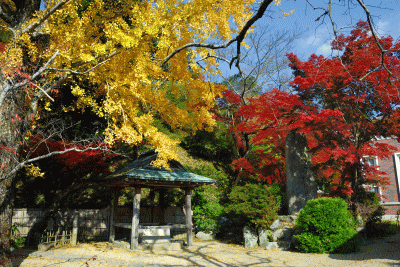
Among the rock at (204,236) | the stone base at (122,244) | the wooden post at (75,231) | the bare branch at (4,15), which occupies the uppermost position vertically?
the bare branch at (4,15)

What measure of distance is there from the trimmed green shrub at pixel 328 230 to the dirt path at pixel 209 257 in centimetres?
31

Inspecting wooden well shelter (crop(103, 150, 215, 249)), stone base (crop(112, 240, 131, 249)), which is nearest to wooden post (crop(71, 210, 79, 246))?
wooden well shelter (crop(103, 150, 215, 249))

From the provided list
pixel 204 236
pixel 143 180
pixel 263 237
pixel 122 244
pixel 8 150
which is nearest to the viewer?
pixel 8 150

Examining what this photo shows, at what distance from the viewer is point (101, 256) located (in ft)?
23.6

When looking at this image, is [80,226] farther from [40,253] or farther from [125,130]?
[125,130]

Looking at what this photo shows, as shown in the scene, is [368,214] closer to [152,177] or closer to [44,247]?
[152,177]

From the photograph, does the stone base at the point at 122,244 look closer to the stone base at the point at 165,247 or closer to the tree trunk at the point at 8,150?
the stone base at the point at 165,247

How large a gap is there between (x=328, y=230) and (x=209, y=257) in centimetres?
349

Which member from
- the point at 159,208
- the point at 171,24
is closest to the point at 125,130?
the point at 171,24

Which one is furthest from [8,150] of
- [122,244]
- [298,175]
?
[298,175]

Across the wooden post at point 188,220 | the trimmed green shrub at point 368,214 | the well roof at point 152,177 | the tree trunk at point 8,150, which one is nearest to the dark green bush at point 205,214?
the wooden post at point 188,220

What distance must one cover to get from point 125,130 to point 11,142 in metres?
2.51

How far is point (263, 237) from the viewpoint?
920 cm

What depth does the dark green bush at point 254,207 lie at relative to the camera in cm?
916
